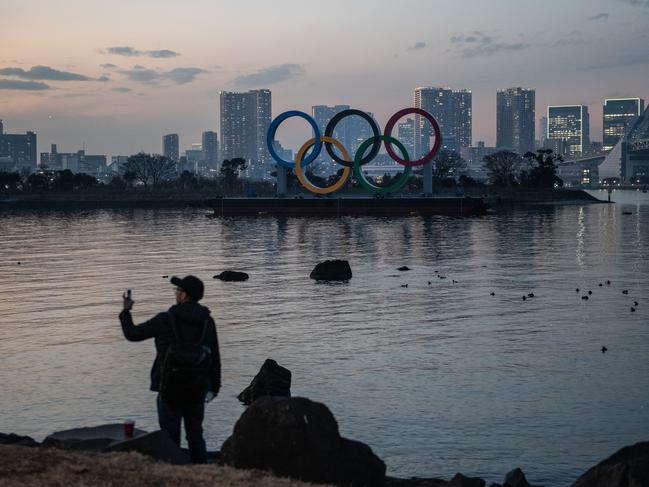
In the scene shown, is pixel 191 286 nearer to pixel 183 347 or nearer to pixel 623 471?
pixel 183 347

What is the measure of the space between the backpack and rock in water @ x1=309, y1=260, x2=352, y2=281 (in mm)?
34658

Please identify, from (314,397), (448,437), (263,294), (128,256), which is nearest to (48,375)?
(314,397)

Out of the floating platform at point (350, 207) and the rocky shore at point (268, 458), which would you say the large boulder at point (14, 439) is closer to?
the rocky shore at point (268, 458)

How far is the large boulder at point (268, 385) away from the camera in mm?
20250

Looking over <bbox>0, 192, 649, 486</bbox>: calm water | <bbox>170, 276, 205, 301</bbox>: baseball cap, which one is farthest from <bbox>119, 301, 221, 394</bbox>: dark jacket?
<bbox>0, 192, 649, 486</bbox>: calm water

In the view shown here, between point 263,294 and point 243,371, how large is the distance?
16.3m

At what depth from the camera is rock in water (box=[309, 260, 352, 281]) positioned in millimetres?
46062

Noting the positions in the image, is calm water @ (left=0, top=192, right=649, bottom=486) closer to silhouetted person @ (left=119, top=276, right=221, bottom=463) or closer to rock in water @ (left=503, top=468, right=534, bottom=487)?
rock in water @ (left=503, top=468, right=534, bottom=487)

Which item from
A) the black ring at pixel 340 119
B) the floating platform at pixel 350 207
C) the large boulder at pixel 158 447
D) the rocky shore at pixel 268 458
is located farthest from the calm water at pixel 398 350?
the floating platform at pixel 350 207

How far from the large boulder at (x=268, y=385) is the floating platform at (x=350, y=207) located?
11488cm

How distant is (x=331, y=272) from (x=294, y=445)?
112ft

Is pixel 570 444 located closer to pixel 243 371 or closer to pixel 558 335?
pixel 243 371

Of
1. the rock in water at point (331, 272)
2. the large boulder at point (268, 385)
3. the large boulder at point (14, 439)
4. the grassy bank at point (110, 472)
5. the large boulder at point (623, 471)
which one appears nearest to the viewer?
the grassy bank at point (110, 472)

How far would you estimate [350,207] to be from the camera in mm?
139000
